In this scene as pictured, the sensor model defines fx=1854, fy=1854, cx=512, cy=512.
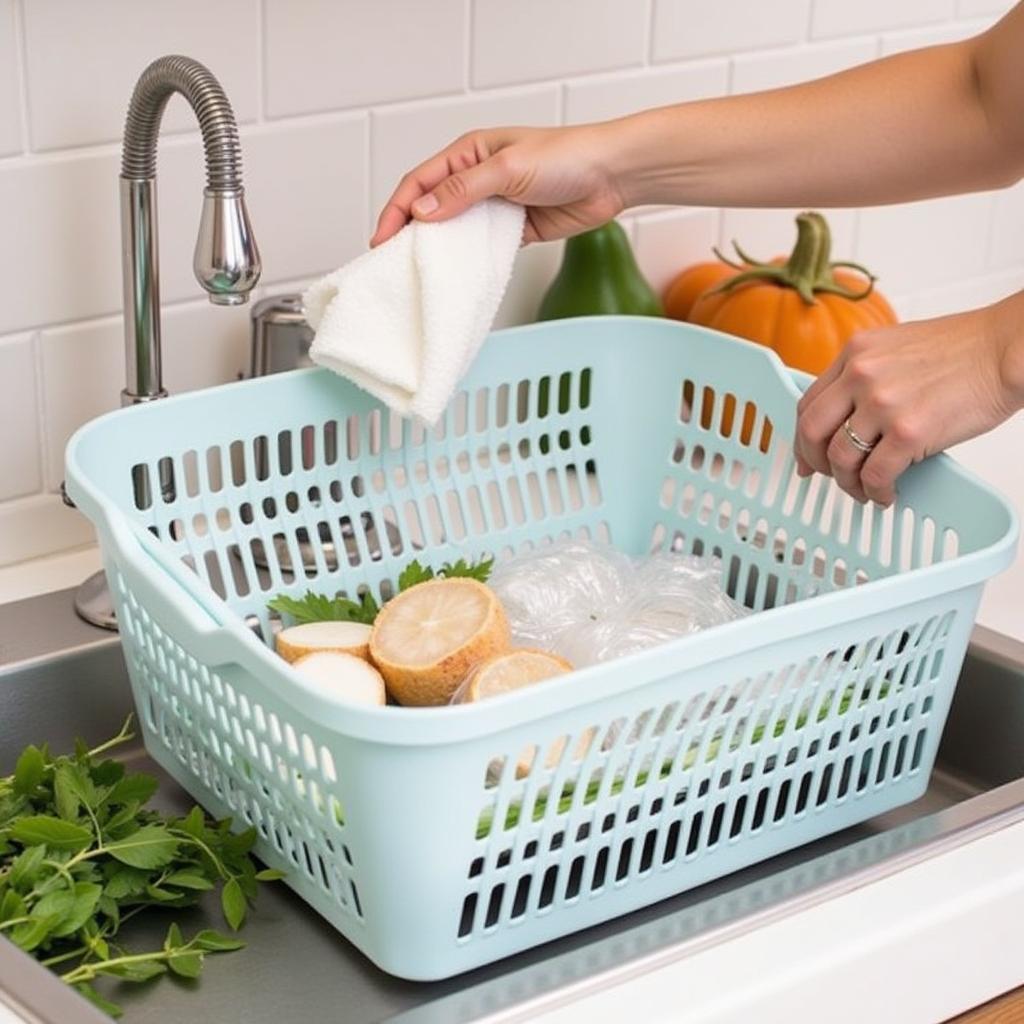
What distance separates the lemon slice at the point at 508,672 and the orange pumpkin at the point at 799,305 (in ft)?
1.74

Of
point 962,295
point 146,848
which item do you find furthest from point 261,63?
point 962,295

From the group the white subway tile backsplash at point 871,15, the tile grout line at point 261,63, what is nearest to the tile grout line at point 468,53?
the tile grout line at point 261,63

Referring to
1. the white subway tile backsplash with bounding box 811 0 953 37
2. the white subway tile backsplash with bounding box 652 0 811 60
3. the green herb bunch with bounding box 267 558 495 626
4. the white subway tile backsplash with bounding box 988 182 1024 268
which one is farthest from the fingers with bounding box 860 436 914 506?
the white subway tile backsplash with bounding box 988 182 1024 268

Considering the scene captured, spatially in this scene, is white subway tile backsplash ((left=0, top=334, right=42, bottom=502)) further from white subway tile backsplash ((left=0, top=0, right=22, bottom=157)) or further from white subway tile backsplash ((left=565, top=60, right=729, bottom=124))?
white subway tile backsplash ((left=565, top=60, right=729, bottom=124))

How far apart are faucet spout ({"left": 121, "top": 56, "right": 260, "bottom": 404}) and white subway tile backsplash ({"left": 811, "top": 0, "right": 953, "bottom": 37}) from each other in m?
0.73

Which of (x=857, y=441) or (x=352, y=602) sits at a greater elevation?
(x=857, y=441)

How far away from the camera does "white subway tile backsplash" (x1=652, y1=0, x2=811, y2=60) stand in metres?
1.46

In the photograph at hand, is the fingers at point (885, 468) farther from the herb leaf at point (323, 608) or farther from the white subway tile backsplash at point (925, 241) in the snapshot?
the white subway tile backsplash at point (925, 241)

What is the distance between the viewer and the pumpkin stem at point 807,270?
56.6 inches

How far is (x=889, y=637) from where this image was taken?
98 centimetres

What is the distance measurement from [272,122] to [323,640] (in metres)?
0.41

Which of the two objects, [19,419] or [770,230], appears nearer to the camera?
[19,419]

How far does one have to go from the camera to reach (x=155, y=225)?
42.8 inches

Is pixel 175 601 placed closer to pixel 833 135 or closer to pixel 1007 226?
pixel 833 135
